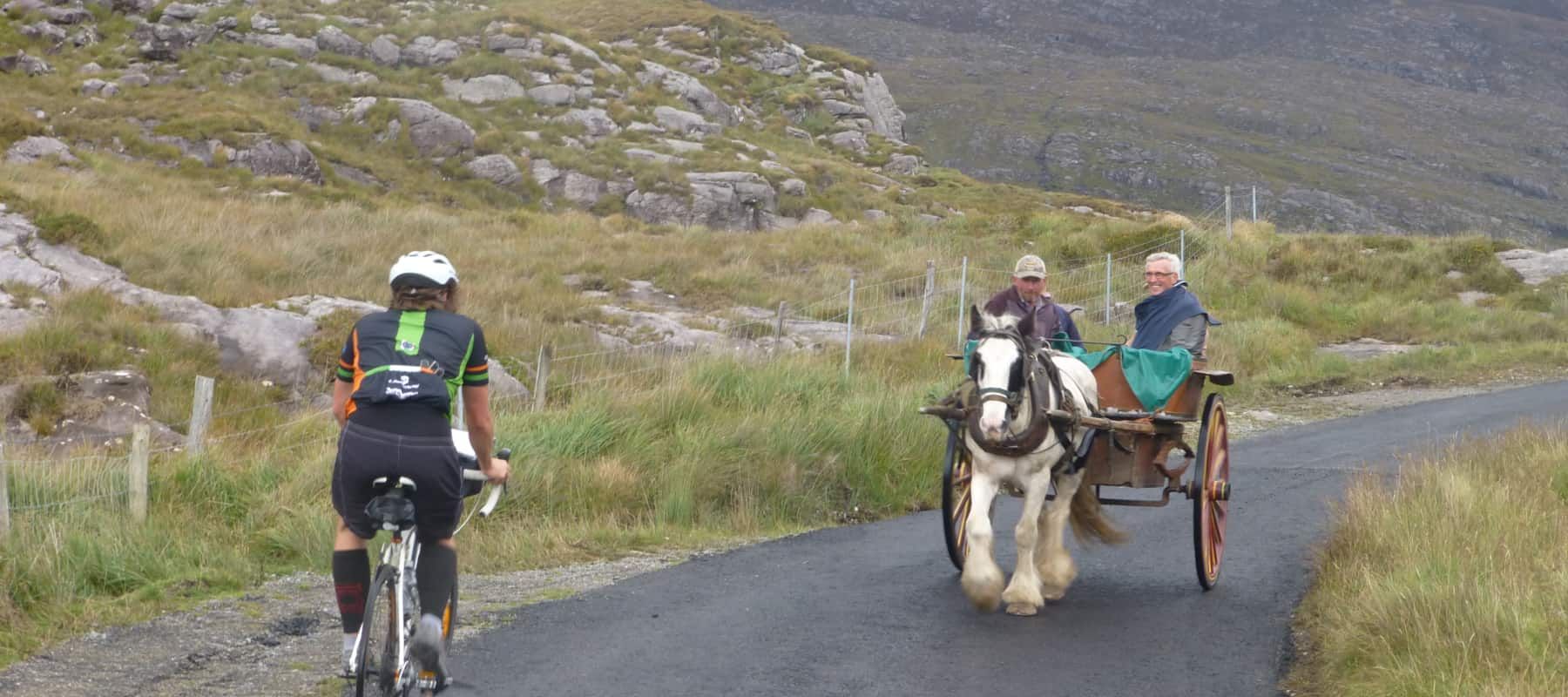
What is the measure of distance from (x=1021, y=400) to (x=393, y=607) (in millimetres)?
3693

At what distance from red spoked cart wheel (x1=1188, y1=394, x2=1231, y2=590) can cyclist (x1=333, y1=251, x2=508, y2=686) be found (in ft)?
15.6

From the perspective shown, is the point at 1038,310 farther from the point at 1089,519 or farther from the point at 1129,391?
the point at 1089,519

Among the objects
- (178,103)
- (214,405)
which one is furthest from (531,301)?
(178,103)

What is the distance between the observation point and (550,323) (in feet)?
65.5

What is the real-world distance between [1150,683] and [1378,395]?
1457 cm

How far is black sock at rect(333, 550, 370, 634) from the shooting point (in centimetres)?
556

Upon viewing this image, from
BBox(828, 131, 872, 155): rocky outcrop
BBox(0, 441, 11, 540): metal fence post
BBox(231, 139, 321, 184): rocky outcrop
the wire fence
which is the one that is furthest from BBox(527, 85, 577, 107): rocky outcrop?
BBox(0, 441, 11, 540): metal fence post

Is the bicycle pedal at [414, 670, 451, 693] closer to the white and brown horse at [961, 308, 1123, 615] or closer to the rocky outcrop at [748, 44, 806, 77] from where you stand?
the white and brown horse at [961, 308, 1123, 615]

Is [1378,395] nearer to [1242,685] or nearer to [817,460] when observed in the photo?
[817,460]

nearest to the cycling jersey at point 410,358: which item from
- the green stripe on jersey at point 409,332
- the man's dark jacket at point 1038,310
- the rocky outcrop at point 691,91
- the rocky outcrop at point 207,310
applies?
the green stripe on jersey at point 409,332

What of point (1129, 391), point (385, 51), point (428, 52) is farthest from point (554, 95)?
point (1129, 391)

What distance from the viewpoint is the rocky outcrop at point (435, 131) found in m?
38.4

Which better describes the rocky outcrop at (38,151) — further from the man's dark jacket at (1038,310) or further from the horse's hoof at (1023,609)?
the horse's hoof at (1023,609)

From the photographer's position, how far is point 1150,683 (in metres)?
6.84
